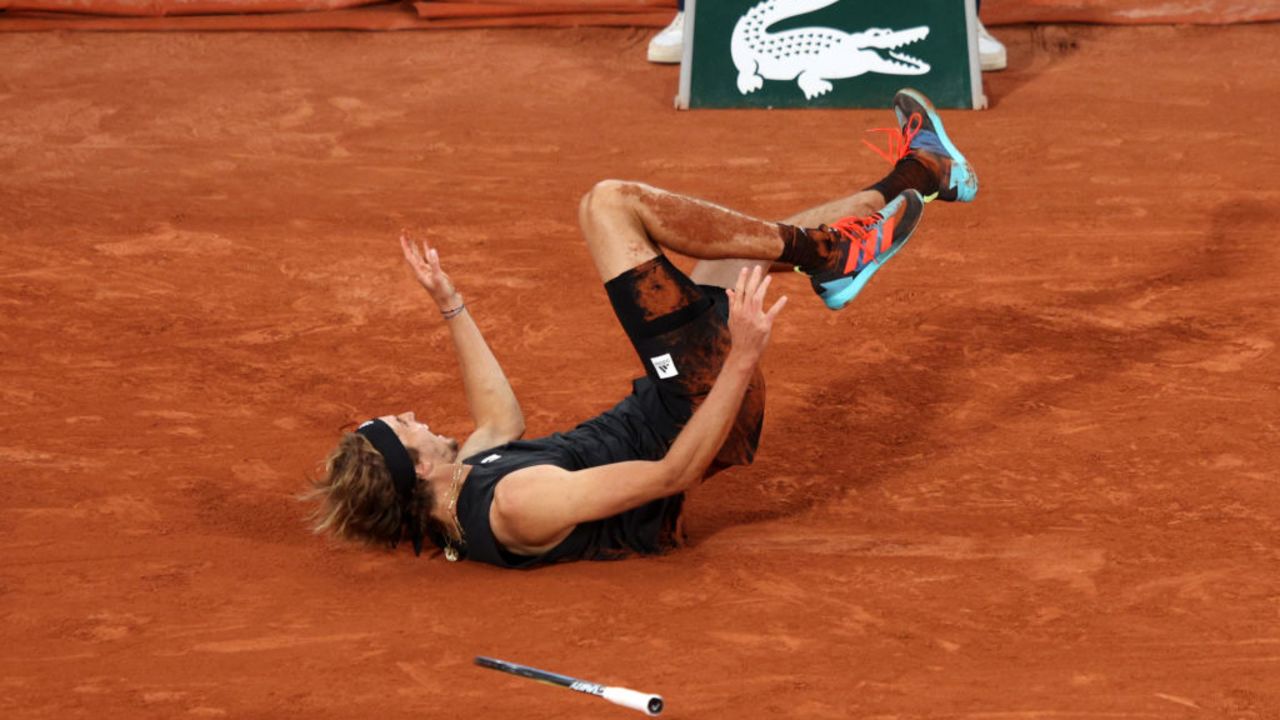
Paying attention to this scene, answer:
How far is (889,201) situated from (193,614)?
253cm

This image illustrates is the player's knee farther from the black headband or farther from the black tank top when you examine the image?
the black headband

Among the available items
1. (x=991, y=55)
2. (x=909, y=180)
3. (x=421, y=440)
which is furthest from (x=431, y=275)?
(x=991, y=55)

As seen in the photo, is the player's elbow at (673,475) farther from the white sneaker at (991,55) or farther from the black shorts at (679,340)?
the white sneaker at (991,55)

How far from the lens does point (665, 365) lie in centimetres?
502

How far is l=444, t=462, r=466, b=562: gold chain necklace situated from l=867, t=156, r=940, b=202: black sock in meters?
1.72

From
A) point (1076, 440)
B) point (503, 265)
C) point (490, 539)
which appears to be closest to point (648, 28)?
point (503, 265)

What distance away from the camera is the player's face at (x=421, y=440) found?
507 cm

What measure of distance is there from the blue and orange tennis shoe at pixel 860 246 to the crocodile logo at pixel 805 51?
150 inches

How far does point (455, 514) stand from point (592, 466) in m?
0.43

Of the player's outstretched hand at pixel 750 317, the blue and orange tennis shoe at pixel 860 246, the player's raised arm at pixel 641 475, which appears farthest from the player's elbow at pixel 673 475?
the blue and orange tennis shoe at pixel 860 246

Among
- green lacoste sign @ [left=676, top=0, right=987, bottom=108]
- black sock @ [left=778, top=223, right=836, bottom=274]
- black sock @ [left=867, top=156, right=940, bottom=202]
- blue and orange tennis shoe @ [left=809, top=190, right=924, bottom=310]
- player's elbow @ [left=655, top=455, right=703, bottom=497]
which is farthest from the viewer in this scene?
green lacoste sign @ [left=676, top=0, right=987, bottom=108]

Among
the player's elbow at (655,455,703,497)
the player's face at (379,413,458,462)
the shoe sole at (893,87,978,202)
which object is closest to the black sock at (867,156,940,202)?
the shoe sole at (893,87,978,202)

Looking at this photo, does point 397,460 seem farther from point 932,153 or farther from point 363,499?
point 932,153

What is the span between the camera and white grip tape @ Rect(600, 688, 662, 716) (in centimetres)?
410
